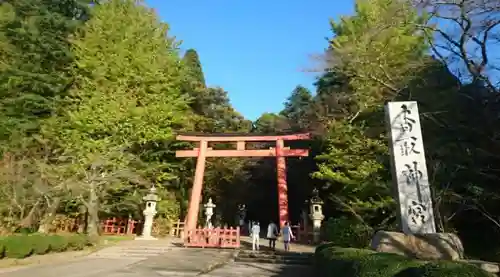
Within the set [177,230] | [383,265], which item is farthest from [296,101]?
[383,265]

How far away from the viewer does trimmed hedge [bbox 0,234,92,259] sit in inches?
441

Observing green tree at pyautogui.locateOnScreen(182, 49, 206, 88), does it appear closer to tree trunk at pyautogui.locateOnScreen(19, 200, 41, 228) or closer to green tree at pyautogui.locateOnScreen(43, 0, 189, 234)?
green tree at pyautogui.locateOnScreen(43, 0, 189, 234)

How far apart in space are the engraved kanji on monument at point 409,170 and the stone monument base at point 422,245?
40 cm

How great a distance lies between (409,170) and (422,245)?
5.90 ft

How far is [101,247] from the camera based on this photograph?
15.5 m

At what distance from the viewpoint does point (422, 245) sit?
825 centimetres

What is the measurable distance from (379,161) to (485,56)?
23.9 ft

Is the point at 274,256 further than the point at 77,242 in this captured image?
No

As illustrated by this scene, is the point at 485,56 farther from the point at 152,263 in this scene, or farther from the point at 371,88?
the point at 152,263

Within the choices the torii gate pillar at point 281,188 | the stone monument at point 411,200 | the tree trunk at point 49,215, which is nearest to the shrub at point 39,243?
the tree trunk at point 49,215

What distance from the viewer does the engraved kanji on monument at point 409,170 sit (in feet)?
28.8

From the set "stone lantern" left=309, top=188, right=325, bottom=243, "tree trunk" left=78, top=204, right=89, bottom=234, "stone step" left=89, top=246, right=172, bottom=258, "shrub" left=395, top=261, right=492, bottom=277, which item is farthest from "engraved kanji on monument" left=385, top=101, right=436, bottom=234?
"tree trunk" left=78, top=204, right=89, bottom=234

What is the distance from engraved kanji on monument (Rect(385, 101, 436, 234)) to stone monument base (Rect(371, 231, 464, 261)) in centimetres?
40

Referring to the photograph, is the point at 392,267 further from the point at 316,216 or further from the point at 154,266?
the point at 316,216
